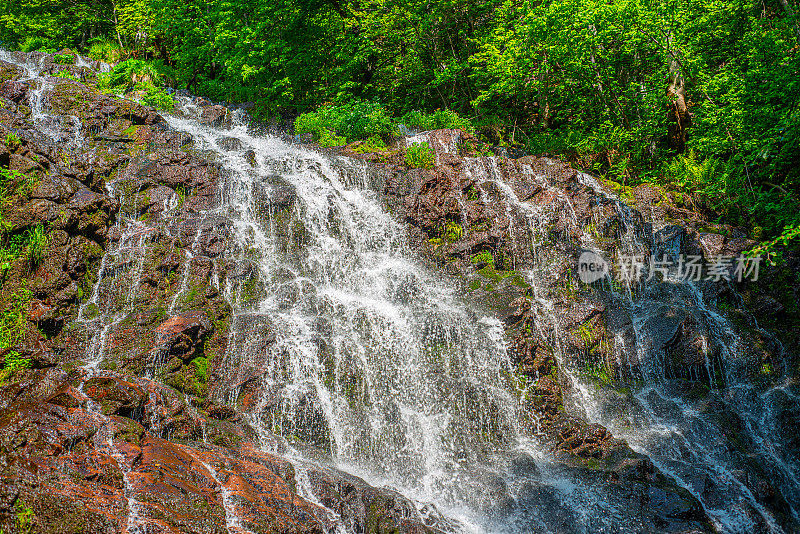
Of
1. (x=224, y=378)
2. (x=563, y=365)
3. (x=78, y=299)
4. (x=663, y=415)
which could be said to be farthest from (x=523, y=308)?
(x=78, y=299)

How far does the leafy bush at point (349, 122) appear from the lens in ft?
52.4

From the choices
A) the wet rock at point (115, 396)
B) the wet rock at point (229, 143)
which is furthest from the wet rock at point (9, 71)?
the wet rock at point (115, 396)

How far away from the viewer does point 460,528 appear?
7250 mm

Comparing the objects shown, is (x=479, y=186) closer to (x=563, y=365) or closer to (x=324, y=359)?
(x=563, y=365)

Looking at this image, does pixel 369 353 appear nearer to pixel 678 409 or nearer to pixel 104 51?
pixel 678 409

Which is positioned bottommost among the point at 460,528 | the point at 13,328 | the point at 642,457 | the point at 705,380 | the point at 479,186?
the point at 460,528

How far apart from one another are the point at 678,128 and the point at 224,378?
600 inches

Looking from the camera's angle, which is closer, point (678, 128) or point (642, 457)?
point (642, 457)

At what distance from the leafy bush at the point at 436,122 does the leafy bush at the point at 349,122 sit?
1.18m

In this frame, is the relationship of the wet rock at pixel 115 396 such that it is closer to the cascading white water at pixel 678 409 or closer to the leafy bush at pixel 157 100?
the cascading white water at pixel 678 409

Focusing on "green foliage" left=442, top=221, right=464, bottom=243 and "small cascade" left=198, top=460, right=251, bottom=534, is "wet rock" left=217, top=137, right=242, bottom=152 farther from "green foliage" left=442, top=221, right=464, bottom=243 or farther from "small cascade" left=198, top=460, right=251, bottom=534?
"small cascade" left=198, top=460, right=251, bottom=534

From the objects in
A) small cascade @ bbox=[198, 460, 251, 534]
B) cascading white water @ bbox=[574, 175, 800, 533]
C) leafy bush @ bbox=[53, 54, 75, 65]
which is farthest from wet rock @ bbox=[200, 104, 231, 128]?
cascading white water @ bbox=[574, 175, 800, 533]

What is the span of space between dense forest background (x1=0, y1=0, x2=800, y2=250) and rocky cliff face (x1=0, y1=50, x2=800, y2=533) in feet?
7.41

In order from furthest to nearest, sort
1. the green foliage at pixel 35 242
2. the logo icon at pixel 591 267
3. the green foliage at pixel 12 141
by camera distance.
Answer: the logo icon at pixel 591 267
the green foliage at pixel 12 141
the green foliage at pixel 35 242
